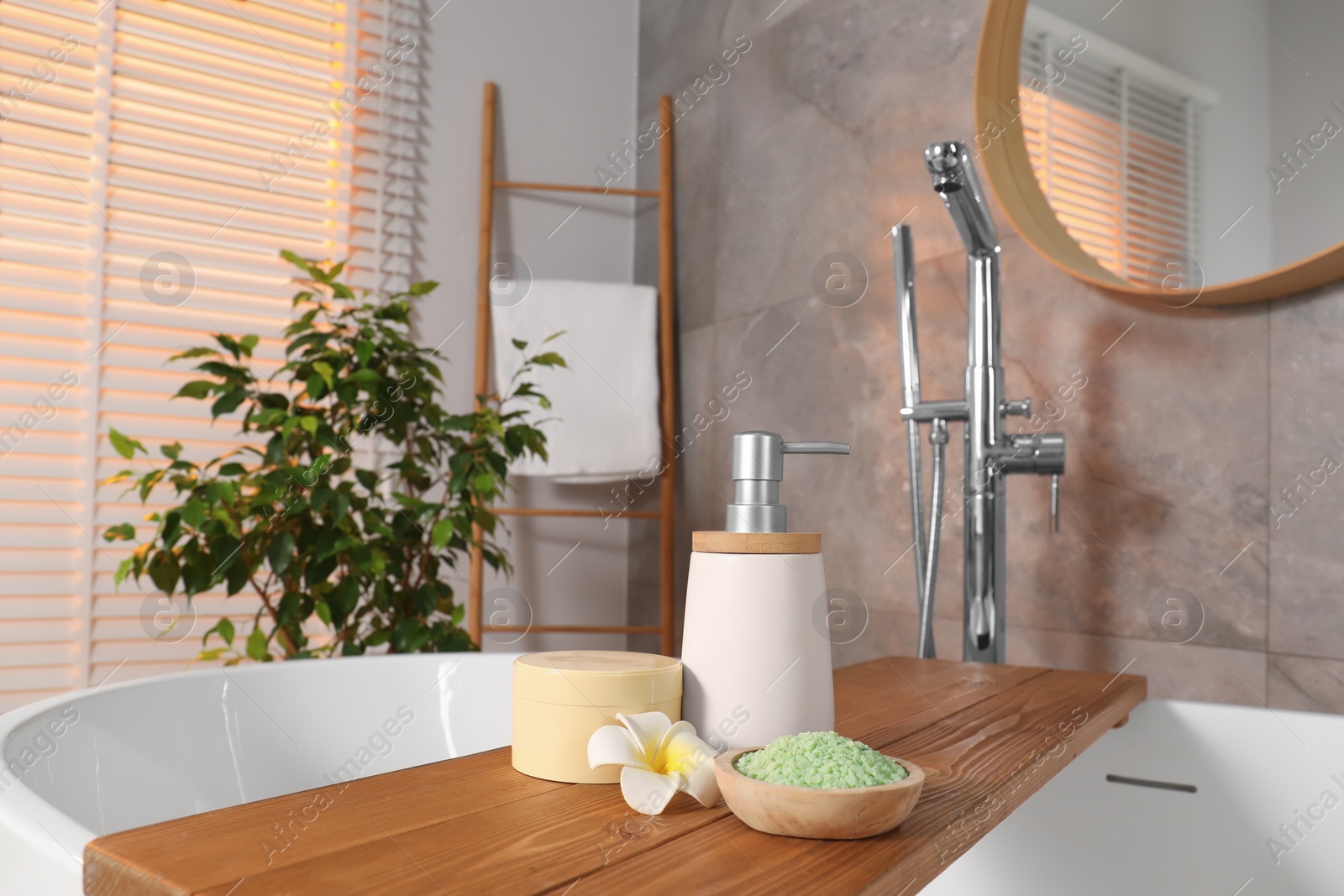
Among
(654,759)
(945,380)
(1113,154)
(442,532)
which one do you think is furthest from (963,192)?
(442,532)

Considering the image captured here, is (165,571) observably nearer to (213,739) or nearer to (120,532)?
(120,532)

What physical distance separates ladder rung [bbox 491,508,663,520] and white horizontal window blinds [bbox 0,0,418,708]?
1.88 ft

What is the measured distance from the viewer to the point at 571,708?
0.48 m

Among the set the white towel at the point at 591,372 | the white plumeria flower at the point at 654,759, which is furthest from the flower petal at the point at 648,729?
the white towel at the point at 591,372

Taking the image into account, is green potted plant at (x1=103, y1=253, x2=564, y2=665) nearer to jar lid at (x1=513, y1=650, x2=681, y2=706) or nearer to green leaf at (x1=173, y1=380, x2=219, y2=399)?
green leaf at (x1=173, y1=380, x2=219, y2=399)

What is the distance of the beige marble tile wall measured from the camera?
1140mm

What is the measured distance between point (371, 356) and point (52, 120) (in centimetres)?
81

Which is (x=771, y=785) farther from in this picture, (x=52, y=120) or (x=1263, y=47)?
(x=52, y=120)

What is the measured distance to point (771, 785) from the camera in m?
0.41

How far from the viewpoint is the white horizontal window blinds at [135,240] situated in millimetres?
1661

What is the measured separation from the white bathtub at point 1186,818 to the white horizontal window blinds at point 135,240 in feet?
4.92

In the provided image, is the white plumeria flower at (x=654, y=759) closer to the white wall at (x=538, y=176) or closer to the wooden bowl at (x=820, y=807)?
the wooden bowl at (x=820, y=807)

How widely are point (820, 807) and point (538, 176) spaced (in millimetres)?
2067

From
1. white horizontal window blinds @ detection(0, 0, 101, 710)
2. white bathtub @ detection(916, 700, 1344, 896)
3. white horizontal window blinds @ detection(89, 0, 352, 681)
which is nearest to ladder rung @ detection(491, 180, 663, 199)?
white horizontal window blinds @ detection(89, 0, 352, 681)
